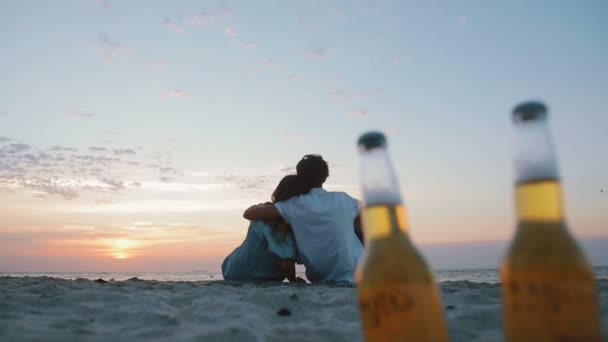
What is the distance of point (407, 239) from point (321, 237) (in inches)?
178

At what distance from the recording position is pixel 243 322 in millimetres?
2682

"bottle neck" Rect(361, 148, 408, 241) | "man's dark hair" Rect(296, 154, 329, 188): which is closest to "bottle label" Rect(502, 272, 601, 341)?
"bottle neck" Rect(361, 148, 408, 241)

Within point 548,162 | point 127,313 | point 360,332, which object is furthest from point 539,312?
point 127,313

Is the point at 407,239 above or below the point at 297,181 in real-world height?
below

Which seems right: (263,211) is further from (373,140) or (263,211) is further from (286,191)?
(373,140)

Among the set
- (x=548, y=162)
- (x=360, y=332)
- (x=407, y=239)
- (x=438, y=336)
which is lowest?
(x=360, y=332)

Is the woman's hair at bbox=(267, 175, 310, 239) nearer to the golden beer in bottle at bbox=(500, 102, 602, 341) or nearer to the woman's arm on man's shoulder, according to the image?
the woman's arm on man's shoulder

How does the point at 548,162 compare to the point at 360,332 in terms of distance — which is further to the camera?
the point at 360,332

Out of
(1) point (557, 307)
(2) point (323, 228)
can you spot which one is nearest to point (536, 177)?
(1) point (557, 307)

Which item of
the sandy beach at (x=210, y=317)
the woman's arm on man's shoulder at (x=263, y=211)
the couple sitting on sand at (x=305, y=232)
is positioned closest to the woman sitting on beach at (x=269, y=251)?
the couple sitting on sand at (x=305, y=232)

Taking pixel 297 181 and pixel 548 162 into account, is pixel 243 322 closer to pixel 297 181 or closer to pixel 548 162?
pixel 548 162

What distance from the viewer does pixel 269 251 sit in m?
6.05

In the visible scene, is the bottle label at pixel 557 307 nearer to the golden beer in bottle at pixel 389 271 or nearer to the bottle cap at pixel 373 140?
the golden beer in bottle at pixel 389 271

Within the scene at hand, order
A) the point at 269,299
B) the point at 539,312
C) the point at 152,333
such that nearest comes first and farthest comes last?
the point at 539,312 → the point at 152,333 → the point at 269,299
